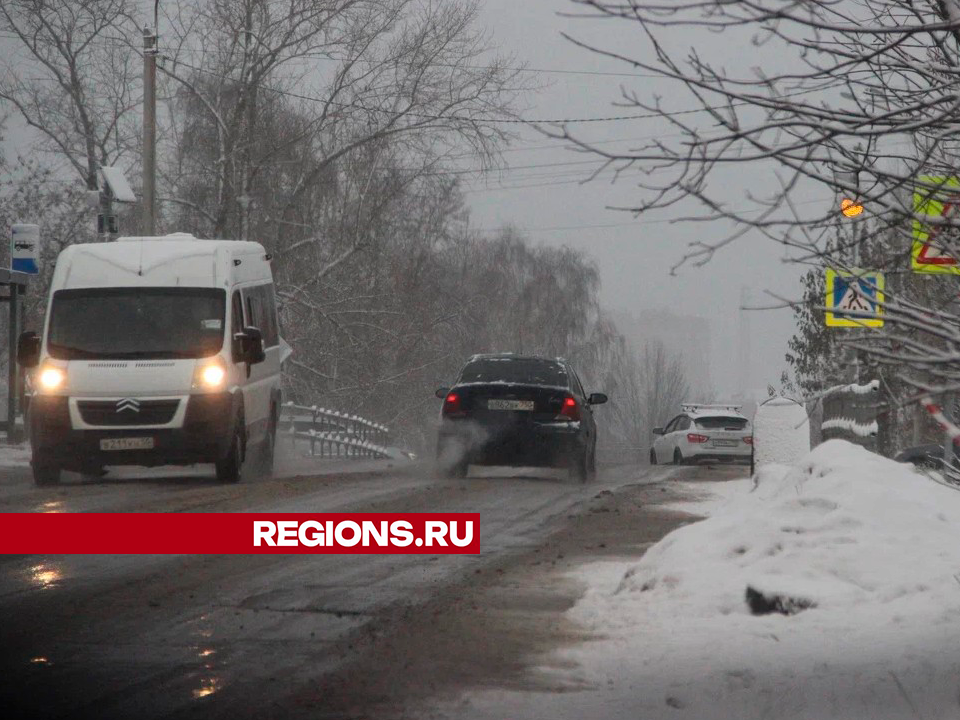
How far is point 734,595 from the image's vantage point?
24.7ft

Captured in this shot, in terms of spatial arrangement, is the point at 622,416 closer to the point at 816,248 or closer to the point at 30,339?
the point at 30,339

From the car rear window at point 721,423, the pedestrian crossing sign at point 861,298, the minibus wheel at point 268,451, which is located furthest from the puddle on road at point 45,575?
the car rear window at point 721,423

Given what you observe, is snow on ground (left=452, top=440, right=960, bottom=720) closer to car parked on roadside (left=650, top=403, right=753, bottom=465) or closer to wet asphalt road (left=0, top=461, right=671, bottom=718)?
wet asphalt road (left=0, top=461, right=671, bottom=718)

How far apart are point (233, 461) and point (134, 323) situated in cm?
192

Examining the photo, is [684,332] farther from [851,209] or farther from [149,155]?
[851,209]

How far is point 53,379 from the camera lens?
1647 cm

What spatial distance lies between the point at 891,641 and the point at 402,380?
4736 cm

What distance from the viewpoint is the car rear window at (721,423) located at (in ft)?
101

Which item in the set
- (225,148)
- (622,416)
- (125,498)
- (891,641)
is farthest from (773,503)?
(622,416)

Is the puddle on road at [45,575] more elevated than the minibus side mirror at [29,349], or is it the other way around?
the minibus side mirror at [29,349]

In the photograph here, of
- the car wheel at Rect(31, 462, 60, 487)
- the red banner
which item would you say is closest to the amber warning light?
the red banner

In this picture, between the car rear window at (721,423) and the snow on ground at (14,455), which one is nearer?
the snow on ground at (14,455)

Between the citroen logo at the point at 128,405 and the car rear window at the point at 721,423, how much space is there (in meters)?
16.7

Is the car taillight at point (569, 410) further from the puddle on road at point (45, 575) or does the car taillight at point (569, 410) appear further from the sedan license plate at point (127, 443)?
the puddle on road at point (45, 575)
